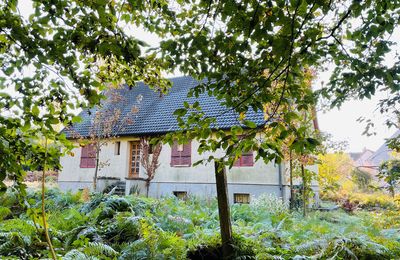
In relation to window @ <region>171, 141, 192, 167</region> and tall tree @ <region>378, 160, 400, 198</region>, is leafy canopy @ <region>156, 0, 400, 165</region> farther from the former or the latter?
window @ <region>171, 141, 192, 167</region>

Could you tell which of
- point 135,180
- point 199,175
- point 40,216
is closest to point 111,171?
point 135,180

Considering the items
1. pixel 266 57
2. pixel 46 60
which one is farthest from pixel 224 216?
pixel 46 60

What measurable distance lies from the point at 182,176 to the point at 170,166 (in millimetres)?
866

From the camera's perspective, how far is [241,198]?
13.9 m

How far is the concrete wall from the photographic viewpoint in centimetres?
1334

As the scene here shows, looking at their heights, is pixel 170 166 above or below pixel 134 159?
below

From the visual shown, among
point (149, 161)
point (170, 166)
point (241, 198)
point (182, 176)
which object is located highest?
point (149, 161)

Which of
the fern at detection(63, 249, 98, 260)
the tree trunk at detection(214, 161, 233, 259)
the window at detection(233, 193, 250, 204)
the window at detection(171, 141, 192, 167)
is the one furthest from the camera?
the window at detection(171, 141, 192, 167)

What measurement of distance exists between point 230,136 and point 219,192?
81.6 inches

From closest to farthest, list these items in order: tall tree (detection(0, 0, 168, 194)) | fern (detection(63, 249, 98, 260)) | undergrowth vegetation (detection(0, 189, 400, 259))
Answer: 1. tall tree (detection(0, 0, 168, 194))
2. fern (detection(63, 249, 98, 260))
3. undergrowth vegetation (detection(0, 189, 400, 259))

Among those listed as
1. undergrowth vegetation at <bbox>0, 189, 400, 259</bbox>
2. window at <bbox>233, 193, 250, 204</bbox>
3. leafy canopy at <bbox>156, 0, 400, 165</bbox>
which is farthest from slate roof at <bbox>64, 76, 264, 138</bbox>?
leafy canopy at <bbox>156, 0, 400, 165</bbox>

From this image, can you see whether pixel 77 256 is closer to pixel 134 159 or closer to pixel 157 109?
pixel 134 159

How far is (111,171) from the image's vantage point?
17.1 meters

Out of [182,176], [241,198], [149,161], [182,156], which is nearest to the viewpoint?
[241,198]
